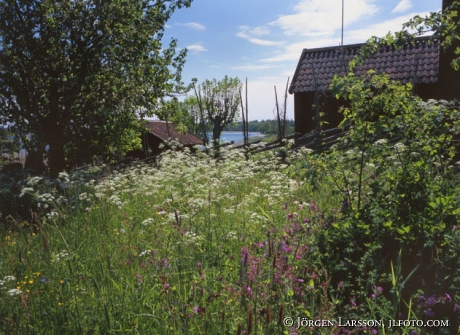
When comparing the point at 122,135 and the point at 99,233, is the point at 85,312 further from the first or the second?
the point at 122,135

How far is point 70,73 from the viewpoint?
12406 millimetres

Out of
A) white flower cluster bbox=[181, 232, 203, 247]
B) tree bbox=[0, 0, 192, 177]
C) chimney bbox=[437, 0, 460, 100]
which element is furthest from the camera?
tree bbox=[0, 0, 192, 177]

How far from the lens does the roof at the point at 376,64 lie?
1587cm

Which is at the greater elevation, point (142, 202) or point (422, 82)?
point (422, 82)

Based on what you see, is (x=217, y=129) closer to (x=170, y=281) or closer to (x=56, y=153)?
(x=56, y=153)

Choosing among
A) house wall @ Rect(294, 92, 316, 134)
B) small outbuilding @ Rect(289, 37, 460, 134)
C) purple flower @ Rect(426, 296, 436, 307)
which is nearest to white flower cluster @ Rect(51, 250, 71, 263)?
purple flower @ Rect(426, 296, 436, 307)

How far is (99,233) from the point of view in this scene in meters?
4.68

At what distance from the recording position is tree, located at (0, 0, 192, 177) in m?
11.7

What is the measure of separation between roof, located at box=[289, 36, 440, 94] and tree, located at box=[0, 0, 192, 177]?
650cm

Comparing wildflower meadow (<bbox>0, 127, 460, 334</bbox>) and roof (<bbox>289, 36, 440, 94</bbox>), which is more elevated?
roof (<bbox>289, 36, 440, 94</bbox>)

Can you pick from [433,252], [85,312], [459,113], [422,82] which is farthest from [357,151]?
[422,82]

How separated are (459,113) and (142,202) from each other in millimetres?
4475

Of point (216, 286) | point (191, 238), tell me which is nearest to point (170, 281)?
point (216, 286)

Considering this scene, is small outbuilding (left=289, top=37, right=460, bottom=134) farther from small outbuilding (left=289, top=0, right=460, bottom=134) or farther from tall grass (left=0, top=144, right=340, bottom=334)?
tall grass (left=0, top=144, right=340, bottom=334)
